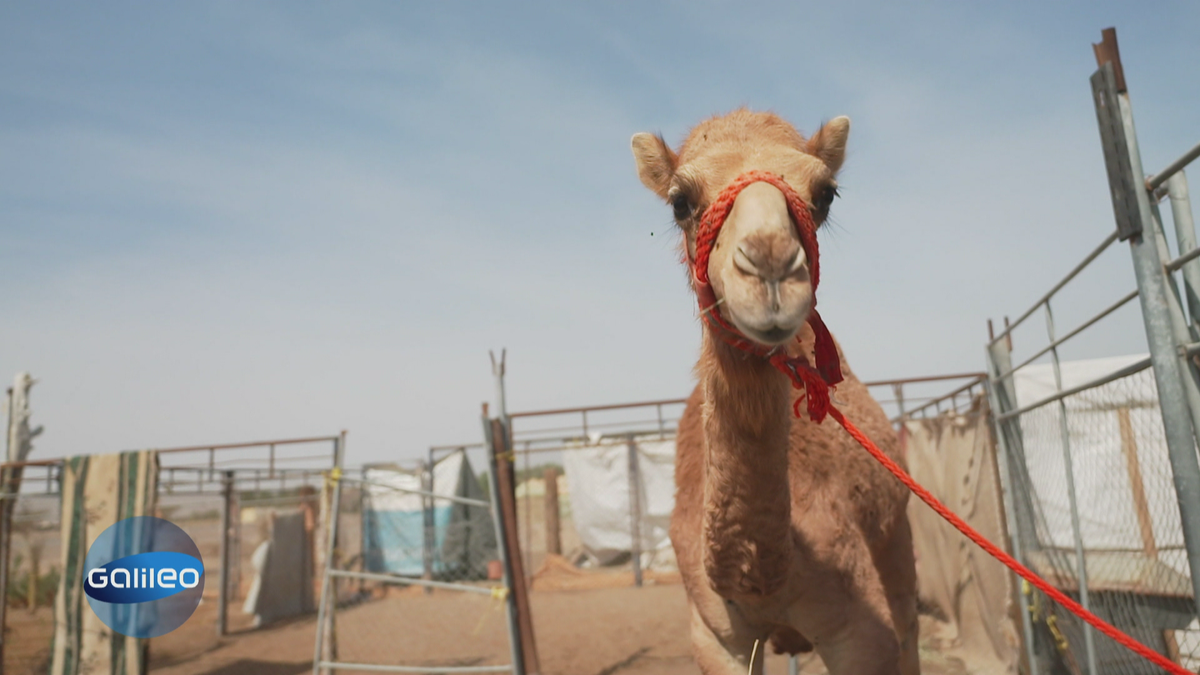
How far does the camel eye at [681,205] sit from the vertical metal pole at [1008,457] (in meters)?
4.18

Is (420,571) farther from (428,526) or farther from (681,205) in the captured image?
(681,205)

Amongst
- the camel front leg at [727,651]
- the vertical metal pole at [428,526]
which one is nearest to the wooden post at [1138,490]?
the camel front leg at [727,651]

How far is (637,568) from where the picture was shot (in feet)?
41.8

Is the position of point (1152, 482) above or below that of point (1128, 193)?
below

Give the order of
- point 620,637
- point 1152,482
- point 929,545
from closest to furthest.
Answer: point 1152,482
point 929,545
point 620,637

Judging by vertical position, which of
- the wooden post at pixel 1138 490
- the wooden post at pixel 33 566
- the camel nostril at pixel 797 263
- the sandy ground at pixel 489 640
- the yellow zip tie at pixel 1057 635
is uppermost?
the camel nostril at pixel 797 263

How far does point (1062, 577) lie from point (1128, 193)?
327cm

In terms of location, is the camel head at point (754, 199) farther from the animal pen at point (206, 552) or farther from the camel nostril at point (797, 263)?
the animal pen at point (206, 552)

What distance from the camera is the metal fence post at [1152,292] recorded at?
247 centimetres

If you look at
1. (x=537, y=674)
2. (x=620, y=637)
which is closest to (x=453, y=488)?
(x=620, y=637)

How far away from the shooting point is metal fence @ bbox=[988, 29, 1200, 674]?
98.3 inches

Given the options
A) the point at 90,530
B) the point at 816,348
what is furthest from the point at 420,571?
the point at 816,348

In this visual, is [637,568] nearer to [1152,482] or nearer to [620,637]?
[620,637]

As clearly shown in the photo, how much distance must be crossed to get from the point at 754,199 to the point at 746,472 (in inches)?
36.4
